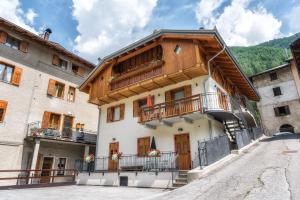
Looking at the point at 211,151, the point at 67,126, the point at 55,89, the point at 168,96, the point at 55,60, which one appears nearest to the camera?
the point at 211,151

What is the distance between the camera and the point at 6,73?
18312 millimetres

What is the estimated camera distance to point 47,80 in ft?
70.0

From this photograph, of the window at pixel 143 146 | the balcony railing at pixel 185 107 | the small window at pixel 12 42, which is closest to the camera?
the balcony railing at pixel 185 107

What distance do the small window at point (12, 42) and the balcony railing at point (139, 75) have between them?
9.85 meters

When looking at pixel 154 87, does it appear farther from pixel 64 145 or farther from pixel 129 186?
pixel 64 145

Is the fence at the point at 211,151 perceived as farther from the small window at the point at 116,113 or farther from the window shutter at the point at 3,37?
the window shutter at the point at 3,37

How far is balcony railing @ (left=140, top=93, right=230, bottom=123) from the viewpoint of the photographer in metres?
12.7

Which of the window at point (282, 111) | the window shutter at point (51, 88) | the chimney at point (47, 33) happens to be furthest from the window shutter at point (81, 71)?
the window at point (282, 111)

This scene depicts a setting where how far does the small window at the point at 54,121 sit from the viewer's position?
2094 centimetres

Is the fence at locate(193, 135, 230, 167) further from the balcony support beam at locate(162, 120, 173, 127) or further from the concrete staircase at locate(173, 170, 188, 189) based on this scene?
the balcony support beam at locate(162, 120, 173, 127)

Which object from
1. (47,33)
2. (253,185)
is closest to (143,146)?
(253,185)

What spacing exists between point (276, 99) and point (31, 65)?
111ft

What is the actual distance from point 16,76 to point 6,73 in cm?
77

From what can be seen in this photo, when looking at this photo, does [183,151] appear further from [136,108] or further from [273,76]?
[273,76]
